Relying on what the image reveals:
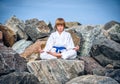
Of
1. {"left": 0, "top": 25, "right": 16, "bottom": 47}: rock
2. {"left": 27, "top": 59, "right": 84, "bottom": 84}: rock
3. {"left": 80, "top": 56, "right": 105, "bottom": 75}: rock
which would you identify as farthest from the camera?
{"left": 0, "top": 25, "right": 16, "bottom": 47}: rock

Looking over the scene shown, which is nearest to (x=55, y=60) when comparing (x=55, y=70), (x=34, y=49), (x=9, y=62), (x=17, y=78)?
(x=55, y=70)

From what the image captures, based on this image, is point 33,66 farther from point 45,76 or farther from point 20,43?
point 20,43

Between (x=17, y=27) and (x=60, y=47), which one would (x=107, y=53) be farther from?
(x=17, y=27)

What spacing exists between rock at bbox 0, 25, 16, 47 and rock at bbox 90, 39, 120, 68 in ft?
11.1

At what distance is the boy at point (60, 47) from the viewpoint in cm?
865

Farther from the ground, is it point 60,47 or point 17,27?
point 17,27

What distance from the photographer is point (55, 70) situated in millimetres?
8125

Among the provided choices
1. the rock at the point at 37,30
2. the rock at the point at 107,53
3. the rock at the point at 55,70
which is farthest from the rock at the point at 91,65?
the rock at the point at 37,30

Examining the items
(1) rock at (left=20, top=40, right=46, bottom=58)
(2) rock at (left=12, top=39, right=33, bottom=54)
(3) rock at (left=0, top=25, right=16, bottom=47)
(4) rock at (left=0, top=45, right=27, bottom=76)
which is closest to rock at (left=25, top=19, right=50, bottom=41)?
(2) rock at (left=12, top=39, right=33, bottom=54)

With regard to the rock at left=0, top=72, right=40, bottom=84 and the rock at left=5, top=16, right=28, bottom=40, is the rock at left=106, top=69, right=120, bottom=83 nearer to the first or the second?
the rock at left=0, top=72, right=40, bottom=84

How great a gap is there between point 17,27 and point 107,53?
4.78 m

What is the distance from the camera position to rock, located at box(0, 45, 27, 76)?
7721 mm

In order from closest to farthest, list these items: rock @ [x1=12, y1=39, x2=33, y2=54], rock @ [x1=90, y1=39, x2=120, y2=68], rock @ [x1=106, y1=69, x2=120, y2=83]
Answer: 1. rock @ [x1=106, y1=69, x2=120, y2=83]
2. rock @ [x1=90, y1=39, x2=120, y2=68]
3. rock @ [x1=12, y1=39, x2=33, y2=54]

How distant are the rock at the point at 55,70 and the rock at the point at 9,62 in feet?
1.08
